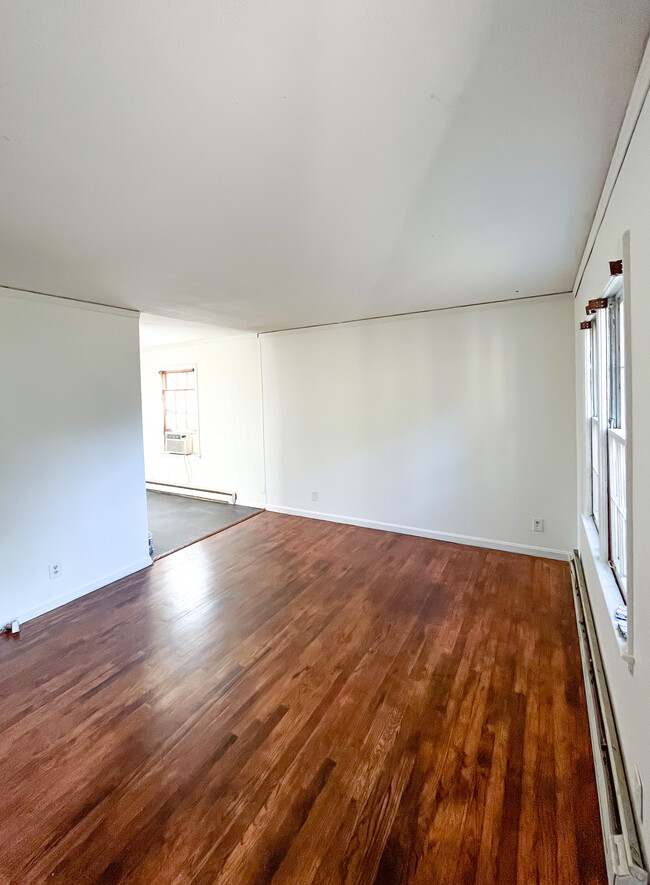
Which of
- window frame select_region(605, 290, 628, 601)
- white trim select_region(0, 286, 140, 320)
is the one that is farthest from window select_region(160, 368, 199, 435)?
window frame select_region(605, 290, 628, 601)

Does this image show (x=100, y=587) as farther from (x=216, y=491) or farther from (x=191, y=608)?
(x=216, y=491)

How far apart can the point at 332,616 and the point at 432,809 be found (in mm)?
1399

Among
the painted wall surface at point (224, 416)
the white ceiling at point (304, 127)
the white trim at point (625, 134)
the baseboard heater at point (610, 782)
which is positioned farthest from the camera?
the painted wall surface at point (224, 416)

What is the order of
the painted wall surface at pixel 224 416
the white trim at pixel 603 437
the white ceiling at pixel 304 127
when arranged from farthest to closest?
the painted wall surface at pixel 224 416, the white trim at pixel 603 437, the white ceiling at pixel 304 127

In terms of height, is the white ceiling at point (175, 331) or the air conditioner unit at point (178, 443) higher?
the white ceiling at point (175, 331)

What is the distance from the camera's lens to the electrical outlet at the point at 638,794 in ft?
3.96

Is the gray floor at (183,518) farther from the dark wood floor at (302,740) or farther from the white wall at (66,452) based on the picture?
the dark wood floor at (302,740)

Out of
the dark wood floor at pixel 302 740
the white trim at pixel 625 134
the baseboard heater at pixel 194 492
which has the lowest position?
the dark wood floor at pixel 302 740

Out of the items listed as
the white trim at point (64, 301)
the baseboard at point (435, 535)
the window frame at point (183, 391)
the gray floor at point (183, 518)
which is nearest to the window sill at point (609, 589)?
the baseboard at point (435, 535)

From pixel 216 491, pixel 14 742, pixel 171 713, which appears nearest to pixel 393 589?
pixel 171 713

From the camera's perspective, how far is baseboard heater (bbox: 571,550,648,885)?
115 centimetres

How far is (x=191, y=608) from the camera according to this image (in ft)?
9.82

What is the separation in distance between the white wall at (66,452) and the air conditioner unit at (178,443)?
251 centimetres

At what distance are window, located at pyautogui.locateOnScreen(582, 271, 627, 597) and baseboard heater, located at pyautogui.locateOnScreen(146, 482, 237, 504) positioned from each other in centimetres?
465
